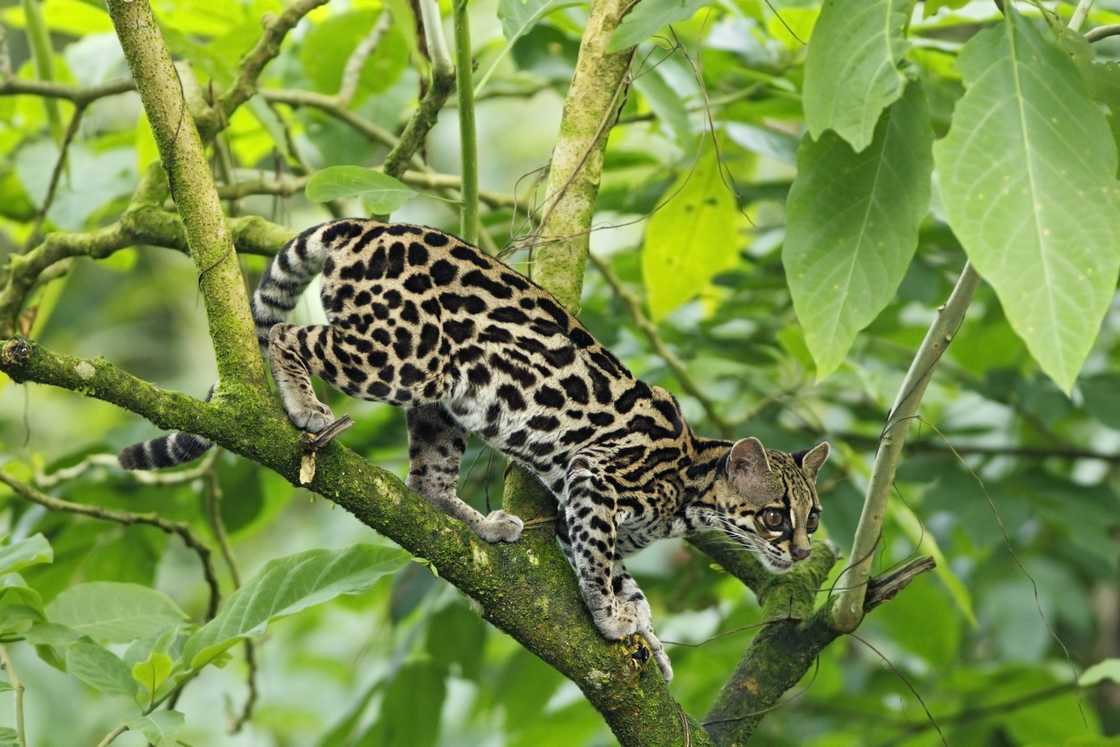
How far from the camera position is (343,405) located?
18.3ft

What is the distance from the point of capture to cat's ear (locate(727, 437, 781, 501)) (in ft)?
14.2

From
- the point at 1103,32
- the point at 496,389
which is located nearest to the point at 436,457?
the point at 496,389

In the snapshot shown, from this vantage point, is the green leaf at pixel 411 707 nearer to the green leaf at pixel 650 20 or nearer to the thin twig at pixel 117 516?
the thin twig at pixel 117 516

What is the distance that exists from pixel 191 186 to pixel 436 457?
1.37 meters

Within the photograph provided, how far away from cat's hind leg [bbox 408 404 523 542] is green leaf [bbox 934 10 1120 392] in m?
2.20

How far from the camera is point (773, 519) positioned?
4312 millimetres

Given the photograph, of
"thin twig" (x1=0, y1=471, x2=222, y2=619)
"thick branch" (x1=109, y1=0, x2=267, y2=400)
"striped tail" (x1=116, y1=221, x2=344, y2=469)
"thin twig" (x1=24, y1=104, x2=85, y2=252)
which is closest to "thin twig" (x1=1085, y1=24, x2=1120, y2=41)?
"thick branch" (x1=109, y1=0, x2=267, y2=400)

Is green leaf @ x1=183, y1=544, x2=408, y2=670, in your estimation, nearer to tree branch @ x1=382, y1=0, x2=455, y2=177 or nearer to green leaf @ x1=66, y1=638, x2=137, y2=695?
green leaf @ x1=66, y1=638, x2=137, y2=695

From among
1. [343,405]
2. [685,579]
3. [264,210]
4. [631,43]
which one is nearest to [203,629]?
[631,43]

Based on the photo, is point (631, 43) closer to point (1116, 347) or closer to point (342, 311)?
point (342, 311)

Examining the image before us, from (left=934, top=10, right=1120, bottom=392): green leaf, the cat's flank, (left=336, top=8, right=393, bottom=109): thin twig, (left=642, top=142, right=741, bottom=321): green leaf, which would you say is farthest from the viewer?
(left=336, top=8, right=393, bottom=109): thin twig

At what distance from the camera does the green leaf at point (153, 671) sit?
3098 mm

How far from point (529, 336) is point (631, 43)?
4.29 feet

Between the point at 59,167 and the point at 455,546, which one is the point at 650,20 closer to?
the point at 455,546
